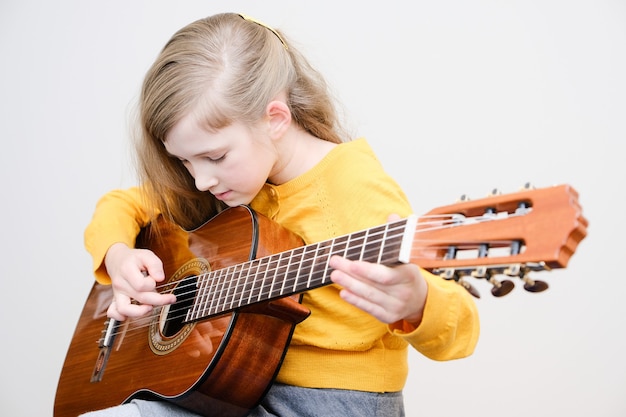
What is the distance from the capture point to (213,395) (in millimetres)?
1234

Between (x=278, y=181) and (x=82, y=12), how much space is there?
117 centimetres

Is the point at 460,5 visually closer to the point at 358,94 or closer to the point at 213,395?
the point at 358,94

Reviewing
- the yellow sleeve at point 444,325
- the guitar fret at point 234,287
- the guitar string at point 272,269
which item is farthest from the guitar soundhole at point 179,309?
the yellow sleeve at point 444,325

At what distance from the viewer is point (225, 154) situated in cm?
131

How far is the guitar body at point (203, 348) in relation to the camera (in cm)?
122

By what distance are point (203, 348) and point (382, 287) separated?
1.27 ft

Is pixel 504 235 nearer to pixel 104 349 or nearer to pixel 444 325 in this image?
pixel 444 325

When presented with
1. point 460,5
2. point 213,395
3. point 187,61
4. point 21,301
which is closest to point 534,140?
point 460,5

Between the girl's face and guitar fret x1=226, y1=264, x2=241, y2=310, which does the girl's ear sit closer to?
the girl's face

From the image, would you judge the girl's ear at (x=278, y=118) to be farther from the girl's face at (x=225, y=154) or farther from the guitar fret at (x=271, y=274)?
the guitar fret at (x=271, y=274)

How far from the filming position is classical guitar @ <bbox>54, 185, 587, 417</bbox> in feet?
2.69

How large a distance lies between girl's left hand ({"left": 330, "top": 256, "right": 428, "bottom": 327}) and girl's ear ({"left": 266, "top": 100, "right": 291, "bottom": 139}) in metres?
0.42

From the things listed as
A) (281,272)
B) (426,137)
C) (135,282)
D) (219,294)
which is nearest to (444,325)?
(281,272)

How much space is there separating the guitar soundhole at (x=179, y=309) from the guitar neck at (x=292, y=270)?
25 millimetres
